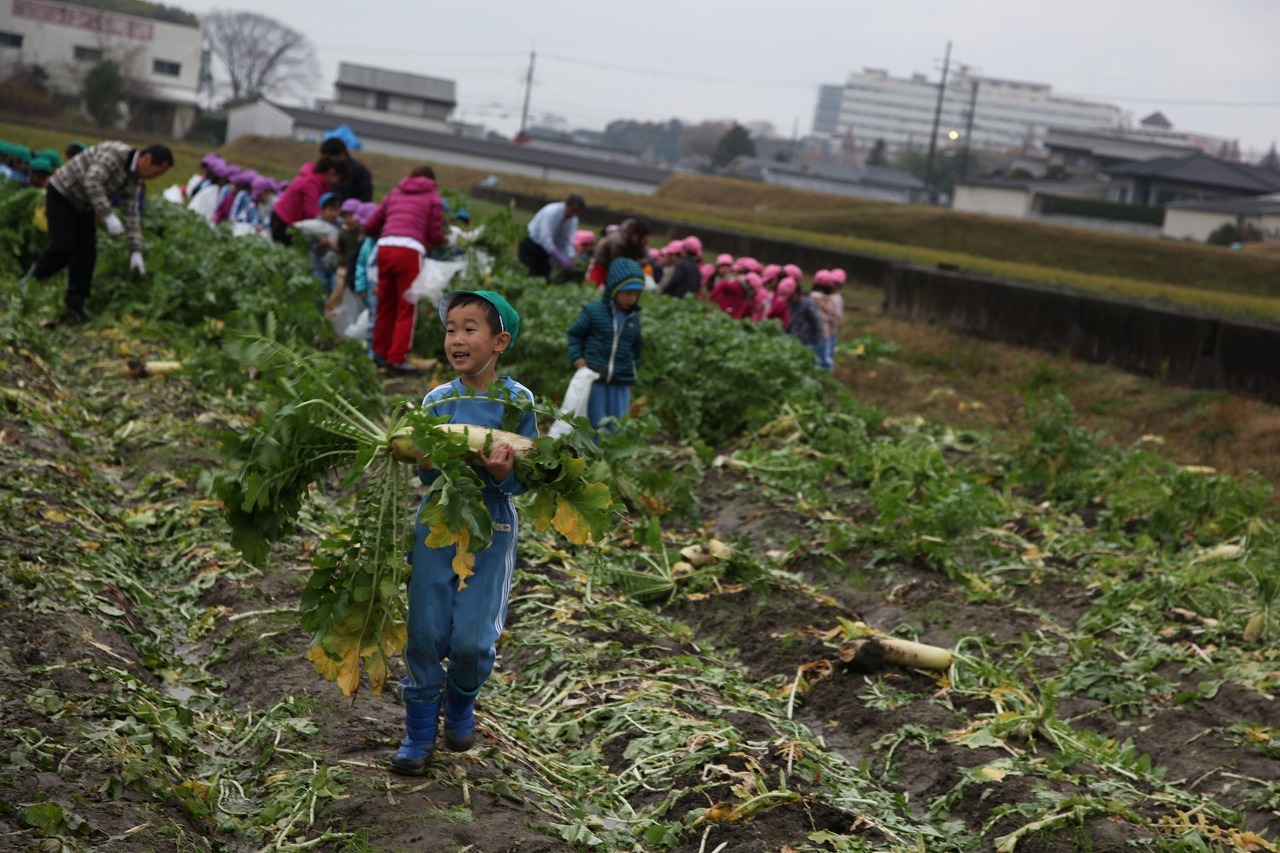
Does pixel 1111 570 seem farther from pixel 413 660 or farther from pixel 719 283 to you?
pixel 719 283

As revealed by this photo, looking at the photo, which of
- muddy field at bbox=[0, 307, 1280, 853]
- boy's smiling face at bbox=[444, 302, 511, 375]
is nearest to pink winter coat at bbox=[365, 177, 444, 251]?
muddy field at bbox=[0, 307, 1280, 853]

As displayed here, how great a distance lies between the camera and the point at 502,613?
4203 millimetres

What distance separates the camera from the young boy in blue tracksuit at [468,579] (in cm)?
405

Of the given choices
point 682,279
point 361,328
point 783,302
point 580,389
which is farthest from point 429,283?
point 783,302

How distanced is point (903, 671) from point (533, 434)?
2831 millimetres

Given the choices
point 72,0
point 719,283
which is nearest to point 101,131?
point 72,0

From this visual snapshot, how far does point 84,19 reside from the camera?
7494 centimetres

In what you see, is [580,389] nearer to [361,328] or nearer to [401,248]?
[401,248]

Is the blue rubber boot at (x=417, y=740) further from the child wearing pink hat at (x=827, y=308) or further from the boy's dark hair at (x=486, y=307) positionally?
the child wearing pink hat at (x=827, y=308)

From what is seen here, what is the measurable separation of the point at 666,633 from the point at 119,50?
→ 3068 inches

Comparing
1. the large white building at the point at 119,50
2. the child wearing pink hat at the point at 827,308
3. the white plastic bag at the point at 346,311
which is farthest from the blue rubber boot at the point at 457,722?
the large white building at the point at 119,50

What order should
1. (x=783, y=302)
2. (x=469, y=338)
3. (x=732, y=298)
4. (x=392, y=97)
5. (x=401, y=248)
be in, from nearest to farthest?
(x=469, y=338), (x=401, y=248), (x=783, y=302), (x=732, y=298), (x=392, y=97)

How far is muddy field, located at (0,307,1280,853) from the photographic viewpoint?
12.9 ft

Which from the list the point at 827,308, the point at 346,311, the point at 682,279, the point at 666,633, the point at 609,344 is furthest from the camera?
the point at 682,279
